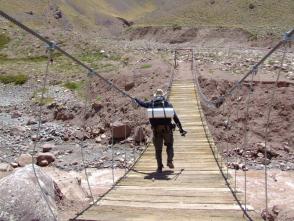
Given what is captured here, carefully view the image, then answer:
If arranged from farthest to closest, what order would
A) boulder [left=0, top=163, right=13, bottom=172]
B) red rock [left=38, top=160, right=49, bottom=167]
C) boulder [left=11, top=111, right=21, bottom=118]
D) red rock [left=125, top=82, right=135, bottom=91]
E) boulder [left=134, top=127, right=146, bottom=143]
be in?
boulder [left=11, top=111, right=21, bottom=118] → red rock [left=125, top=82, right=135, bottom=91] → boulder [left=134, top=127, right=146, bottom=143] → red rock [left=38, top=160, right=49, bottom=167] → boulder [left=0, top=163, right=13, bottom=172]

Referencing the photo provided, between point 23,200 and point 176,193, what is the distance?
6.95 feet

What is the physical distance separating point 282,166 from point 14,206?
7987 mm

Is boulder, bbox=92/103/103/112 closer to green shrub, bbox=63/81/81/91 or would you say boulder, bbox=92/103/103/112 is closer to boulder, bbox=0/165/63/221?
green shrub, bbox=63/81/81/91

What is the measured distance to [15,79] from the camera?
22906 mm

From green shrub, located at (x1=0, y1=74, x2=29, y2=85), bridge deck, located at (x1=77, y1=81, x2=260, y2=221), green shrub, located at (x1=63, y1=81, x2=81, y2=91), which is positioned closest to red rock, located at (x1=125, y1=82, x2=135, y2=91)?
green shrub, located at (x1=63, y1=81, x2=81, y2=91)

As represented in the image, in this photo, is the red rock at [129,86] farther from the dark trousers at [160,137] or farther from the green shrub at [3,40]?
the green shrub at [3,40]

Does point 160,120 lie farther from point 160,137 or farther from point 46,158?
point 46,158

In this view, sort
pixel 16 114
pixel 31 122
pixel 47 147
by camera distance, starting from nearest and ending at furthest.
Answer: pixel 47 147 → pixel 31 122 → pixel 16 114

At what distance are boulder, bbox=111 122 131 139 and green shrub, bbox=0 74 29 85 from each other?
10.3 metres

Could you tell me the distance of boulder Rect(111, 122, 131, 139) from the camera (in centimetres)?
1318

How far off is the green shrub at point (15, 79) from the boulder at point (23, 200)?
18005mm

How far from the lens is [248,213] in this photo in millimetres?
5105

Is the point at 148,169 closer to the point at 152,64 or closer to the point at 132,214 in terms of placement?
the point at 132,214

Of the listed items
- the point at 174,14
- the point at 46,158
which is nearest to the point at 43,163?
the point at 46,158
